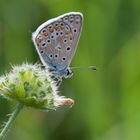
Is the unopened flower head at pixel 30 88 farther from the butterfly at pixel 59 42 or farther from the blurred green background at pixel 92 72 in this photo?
the blurred green background at pixel 92 72

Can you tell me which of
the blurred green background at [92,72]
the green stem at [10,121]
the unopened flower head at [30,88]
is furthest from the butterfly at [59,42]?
the blurred green background at [92,72]

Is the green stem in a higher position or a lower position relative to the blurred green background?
lower

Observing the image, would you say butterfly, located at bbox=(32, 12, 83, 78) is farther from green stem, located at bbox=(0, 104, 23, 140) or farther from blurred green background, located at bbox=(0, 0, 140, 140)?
blurred green background, located at bbox=(0, 0, 140, 140)

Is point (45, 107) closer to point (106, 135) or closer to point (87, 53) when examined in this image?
point (106, 135)

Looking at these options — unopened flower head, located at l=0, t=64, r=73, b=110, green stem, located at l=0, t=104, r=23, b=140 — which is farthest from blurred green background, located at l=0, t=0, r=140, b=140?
green stem, located at l=0, t=104, r=23, b=140

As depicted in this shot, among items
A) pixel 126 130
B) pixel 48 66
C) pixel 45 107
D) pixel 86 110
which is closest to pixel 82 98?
pixel 86 110

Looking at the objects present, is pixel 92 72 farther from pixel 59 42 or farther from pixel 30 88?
pixel 30 88

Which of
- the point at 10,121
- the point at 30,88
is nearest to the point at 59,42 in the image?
the point at 30,88
